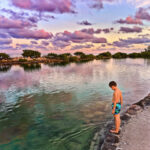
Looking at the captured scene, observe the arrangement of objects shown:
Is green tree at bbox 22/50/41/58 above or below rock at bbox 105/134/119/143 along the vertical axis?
above

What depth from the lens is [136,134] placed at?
691 cm

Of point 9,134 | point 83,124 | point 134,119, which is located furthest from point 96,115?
point 9,134

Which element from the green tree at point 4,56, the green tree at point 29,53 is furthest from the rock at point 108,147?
the green tree at point 29,53

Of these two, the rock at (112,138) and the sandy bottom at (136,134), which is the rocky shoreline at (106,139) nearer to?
the rock at (112,138)

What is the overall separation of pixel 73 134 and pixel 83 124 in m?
1.38

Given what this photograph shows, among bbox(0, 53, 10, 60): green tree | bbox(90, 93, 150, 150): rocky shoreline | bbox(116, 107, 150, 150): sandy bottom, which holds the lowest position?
bbox(90, 93, 150, 150): rocky shoreline

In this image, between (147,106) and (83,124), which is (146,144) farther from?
(147,106)

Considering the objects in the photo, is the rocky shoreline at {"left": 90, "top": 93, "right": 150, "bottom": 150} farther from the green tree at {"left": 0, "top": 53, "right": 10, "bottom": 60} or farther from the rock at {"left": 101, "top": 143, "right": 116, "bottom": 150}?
the green tree at {"left": 0, "top": 53, "right": 10, "bottom": 60}

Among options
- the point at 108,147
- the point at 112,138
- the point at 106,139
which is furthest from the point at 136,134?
the point at 108,147

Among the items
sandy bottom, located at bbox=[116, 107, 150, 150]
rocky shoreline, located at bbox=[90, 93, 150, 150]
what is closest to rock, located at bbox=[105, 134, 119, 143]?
rocky shoreline, located at bbox=[90, 93, 150, 150]

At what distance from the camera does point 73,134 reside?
324 inches

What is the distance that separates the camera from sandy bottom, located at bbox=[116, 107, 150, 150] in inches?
238

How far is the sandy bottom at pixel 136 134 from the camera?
19.8ft

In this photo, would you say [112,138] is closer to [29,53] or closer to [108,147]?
[108,147]
